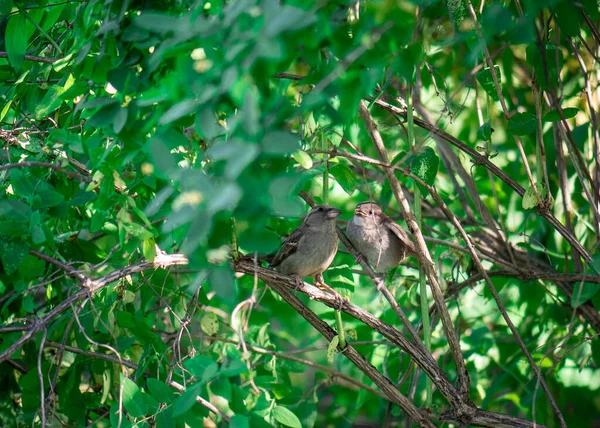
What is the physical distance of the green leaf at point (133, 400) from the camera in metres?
2.79

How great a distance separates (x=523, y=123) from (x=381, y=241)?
148 cm

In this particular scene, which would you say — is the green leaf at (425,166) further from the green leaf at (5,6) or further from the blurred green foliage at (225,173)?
the green leaf at (5,6)

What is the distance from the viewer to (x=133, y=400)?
2.82 meters

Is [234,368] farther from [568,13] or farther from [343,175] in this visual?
[343,175]

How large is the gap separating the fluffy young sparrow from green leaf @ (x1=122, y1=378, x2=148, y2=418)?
2084 mm

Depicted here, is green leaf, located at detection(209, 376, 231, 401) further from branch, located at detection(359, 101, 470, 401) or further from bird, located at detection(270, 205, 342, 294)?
bird, located at detection(270, 205, 342, 294)

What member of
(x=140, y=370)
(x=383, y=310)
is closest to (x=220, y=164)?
(x=140, y=370)

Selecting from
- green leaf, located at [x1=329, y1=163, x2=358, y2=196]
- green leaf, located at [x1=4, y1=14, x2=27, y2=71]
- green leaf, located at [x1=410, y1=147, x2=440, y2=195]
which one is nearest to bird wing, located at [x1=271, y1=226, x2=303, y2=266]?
green leaf, located at [x1=329, y1=163, x2=358, y2=196]

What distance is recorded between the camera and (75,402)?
3791 mm

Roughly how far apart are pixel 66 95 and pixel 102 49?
38 cm

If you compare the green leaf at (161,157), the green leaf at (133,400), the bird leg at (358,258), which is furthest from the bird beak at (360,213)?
the green leaf at (161,157)

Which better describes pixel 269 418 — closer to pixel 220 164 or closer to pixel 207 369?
pixel 207 369

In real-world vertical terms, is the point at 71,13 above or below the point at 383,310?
above

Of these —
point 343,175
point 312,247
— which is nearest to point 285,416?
point 343,175
